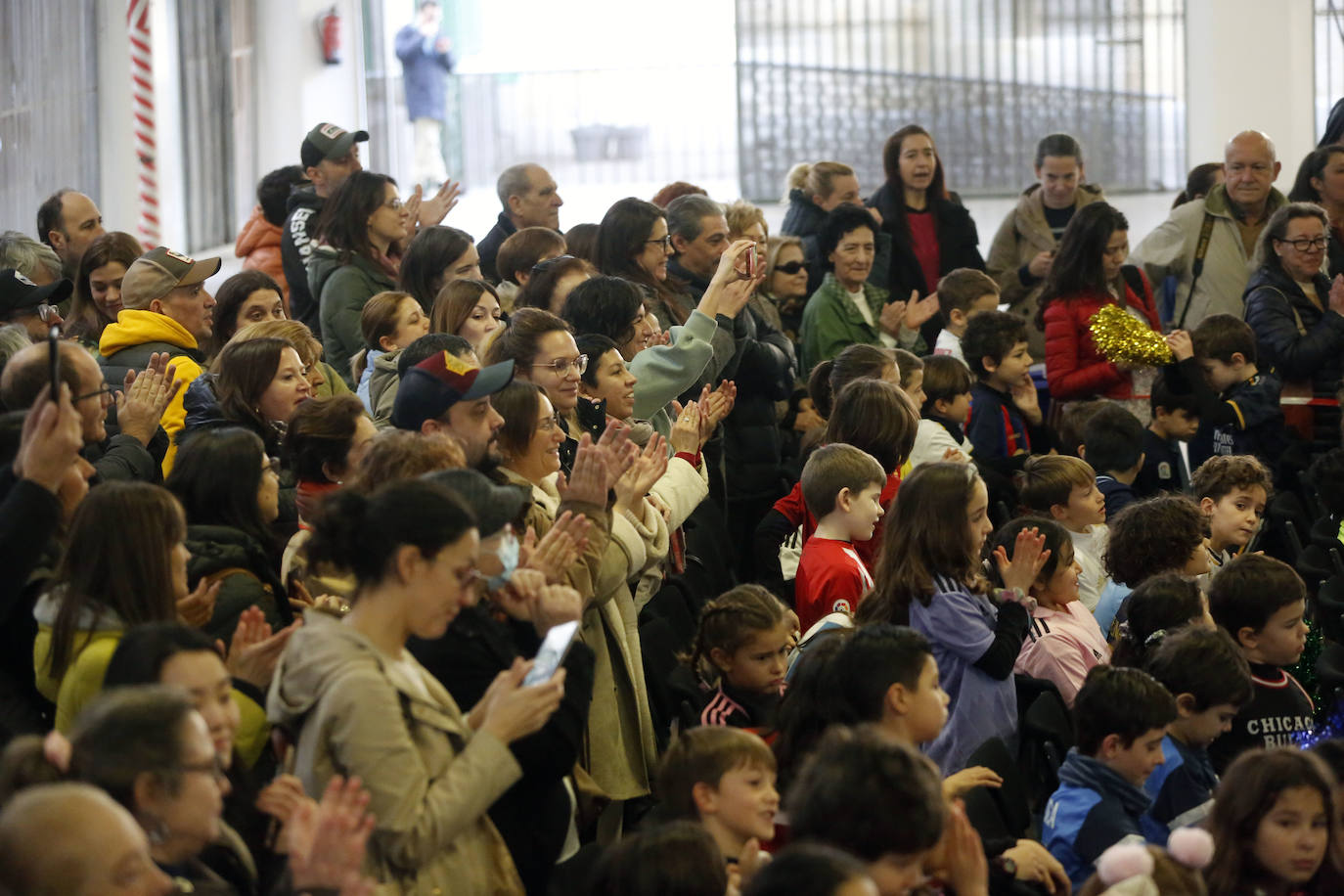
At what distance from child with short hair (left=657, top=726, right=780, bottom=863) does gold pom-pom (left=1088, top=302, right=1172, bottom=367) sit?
12.0 feet

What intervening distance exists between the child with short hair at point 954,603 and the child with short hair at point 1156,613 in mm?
328

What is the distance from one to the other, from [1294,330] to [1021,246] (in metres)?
1.38

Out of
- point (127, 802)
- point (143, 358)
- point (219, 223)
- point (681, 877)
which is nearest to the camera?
point (127, 802)

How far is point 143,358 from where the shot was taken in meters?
4.64

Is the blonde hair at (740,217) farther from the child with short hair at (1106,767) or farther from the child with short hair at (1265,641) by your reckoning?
the child with short hair at (1106,767)

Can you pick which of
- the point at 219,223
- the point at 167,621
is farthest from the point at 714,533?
the point at 219,223

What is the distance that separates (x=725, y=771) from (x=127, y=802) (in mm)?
1000

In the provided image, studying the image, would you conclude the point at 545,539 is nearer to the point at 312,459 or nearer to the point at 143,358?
the point at 312,459

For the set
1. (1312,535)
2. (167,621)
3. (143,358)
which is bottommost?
(1312,535)

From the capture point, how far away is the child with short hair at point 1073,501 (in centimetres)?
477

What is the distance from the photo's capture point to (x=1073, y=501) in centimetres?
478

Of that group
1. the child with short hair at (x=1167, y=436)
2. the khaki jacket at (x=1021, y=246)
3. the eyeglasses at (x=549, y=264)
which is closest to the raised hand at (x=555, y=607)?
the eyeglasses at (x=549, y=264)

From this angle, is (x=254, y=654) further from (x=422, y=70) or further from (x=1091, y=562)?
(x=422, y=70)

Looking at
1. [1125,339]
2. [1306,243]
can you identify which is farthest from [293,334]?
[1306,243]
